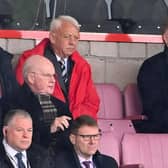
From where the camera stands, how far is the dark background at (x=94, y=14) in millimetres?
7660

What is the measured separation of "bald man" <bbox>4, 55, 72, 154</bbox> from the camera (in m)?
6.07

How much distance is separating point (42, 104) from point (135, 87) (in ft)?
5.13

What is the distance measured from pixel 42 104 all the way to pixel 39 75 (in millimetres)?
194

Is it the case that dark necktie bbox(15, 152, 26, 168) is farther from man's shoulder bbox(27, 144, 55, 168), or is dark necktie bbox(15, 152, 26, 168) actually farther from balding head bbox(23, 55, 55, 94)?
balding head bbox(23, 55, 55, 94)

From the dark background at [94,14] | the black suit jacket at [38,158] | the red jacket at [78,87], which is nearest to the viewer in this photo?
the black suit jacket at [38,158]

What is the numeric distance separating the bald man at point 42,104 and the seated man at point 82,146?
7cm

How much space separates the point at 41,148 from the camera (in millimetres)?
5961

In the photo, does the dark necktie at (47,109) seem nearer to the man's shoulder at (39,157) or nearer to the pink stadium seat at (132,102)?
the man's shoulder at (39,157)

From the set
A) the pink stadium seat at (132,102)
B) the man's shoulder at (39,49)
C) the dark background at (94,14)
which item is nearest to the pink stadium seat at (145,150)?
the pink stadium seat at (132,102)

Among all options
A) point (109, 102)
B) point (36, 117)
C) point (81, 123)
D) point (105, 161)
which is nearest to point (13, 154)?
point (36, 117)

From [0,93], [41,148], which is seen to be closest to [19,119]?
[41,148]

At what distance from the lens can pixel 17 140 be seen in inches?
225

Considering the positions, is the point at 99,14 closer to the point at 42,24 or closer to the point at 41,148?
the point at 42,24

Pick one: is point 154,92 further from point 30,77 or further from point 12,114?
point 12,114
